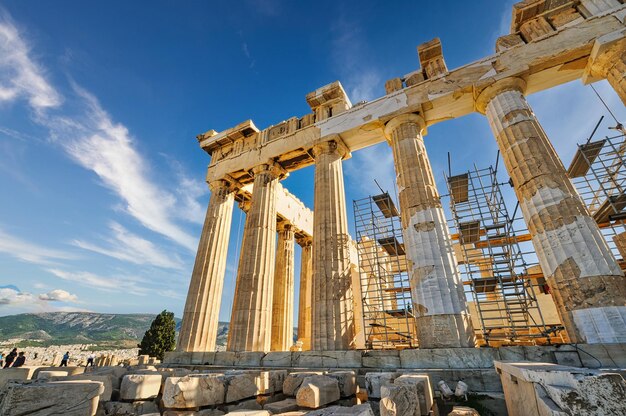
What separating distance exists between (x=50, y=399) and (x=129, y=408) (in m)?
1.57

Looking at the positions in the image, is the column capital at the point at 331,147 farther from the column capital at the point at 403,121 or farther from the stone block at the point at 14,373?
the stone block at the point at 14,373

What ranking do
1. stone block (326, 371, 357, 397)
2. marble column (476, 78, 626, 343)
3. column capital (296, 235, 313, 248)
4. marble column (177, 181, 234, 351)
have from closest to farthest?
stone block (326, 371, 357, 397)
marble column (476, 78, 626, 343)
marble column (177, 181, 234, 351)
column capital (296, 235, 313, 248)

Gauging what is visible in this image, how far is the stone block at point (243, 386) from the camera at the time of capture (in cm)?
483

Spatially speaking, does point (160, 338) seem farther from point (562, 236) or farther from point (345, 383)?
point (562, 236)

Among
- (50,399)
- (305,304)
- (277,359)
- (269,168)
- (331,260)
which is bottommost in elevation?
(50,399)

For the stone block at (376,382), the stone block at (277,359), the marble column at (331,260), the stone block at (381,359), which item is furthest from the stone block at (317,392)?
the stone block at (277,359)

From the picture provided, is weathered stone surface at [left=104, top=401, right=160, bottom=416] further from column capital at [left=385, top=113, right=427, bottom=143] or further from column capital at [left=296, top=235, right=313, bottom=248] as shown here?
column capital at [left=296, top=235, right=313, bottom=248]

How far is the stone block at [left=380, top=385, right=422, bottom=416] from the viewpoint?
3.15m

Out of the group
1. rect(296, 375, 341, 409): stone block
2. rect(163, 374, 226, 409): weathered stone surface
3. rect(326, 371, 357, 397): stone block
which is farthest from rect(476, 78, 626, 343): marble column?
rect(163, 374, 226, 409): weathered stone surface

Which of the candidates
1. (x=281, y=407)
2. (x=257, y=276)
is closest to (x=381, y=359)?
(x=281, y=407)

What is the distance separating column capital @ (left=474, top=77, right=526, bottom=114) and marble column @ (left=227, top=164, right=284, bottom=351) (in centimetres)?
972

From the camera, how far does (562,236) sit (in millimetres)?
7578

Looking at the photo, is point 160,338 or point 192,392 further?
point 160,338

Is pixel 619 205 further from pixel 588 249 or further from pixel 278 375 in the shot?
pixel 278 375
